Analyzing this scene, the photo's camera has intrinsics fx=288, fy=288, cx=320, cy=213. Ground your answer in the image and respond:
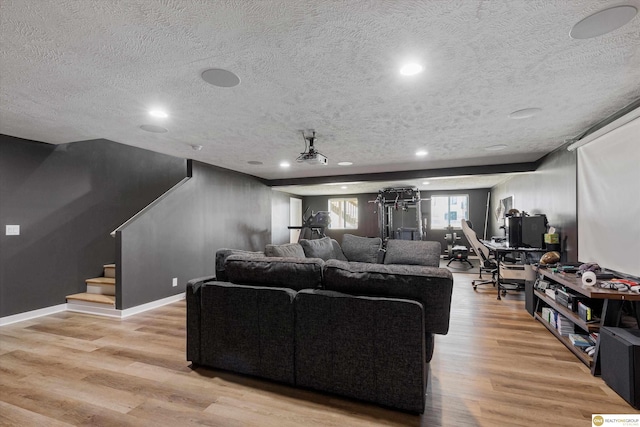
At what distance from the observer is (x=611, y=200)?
111 inches

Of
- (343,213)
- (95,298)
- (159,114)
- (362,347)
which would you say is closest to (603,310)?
(362,347)

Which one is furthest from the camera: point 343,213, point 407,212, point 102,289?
point 343,213

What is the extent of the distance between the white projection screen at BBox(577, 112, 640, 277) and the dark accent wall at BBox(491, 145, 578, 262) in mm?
215

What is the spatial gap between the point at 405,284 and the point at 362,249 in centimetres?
293

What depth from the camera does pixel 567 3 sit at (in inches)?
53.1

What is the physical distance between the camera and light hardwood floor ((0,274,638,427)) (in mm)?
1730

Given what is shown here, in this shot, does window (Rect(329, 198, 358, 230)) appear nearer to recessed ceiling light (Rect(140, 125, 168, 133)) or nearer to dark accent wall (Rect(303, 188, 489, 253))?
dark accent wall (Rect(303, 188, 489, 253))

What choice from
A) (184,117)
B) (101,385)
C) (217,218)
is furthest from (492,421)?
(217,218)

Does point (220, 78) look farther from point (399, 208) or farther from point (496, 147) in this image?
point (399, 208)

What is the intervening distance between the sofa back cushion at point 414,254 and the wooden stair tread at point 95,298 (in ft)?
12.7

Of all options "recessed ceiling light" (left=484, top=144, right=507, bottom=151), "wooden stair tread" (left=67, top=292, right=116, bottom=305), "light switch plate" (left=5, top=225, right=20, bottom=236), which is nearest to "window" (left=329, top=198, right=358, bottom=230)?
"recessed ceiling light" (left=484, top=144, right=507, bottom=151)

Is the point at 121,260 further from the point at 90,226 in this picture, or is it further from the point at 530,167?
the point at 530,167

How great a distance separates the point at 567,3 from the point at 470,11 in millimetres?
431

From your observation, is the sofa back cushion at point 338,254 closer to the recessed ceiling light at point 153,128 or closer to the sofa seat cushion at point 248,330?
the sofa seat cushion at point 248,330
